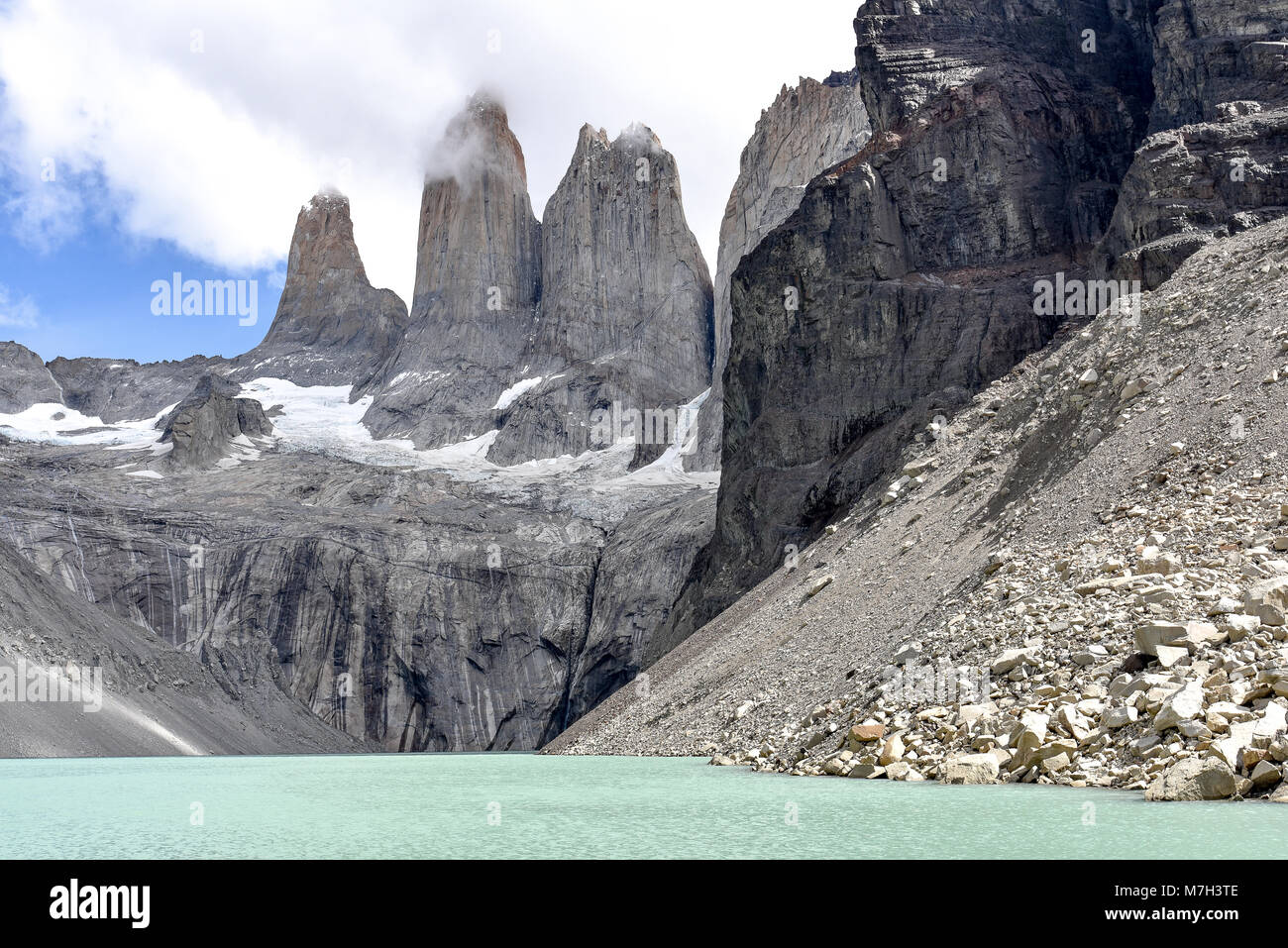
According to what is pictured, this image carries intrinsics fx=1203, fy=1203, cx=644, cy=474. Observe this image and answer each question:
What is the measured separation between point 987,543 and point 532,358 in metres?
101

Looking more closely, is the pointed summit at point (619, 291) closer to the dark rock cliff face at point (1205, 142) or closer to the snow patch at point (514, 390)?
the snow patch at point (514, 390)

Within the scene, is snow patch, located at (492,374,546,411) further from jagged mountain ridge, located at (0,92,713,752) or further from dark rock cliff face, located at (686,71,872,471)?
dark rock cliff face, located at (686,71,872,471)

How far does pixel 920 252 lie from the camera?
48688mm

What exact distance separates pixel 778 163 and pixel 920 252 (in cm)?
5682

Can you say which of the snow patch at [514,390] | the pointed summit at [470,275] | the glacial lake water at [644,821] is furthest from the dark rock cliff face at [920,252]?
the pointed summit at [470,275]

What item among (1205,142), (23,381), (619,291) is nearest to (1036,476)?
(1205,142)

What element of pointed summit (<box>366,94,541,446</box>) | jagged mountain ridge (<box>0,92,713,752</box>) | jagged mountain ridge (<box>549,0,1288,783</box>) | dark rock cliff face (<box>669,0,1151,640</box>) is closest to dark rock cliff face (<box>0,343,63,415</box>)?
jagged mountain ridge (<box>0,92,713,752</box>)

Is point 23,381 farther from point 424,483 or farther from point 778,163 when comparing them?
point 778,163

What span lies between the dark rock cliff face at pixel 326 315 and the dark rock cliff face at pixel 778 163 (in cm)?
4864

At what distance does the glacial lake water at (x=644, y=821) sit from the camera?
11.1 m

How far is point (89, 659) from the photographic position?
52.1 m

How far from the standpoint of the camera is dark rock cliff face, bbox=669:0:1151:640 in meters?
45.2

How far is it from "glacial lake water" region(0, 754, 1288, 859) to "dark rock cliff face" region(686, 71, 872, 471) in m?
73.1
